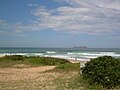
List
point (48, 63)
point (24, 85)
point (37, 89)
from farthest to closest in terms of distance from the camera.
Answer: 1. point (48, 63)
2. point (24, 85)
3. point (37, 89)

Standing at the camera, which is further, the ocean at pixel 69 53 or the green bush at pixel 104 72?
the ocean at pixel 69 53

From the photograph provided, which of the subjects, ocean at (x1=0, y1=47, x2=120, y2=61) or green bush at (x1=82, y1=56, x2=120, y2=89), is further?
ocean at (x1=0, y1=47, x2=120, y2=61)

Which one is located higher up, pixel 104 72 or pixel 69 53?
pixel 104 72

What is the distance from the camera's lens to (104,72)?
11.3 metres

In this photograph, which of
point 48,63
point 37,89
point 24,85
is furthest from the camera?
point 48,63

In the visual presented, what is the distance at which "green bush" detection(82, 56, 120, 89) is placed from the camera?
11188 mm

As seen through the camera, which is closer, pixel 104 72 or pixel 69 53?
pixel 104 72

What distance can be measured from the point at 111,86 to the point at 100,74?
2.22 feet

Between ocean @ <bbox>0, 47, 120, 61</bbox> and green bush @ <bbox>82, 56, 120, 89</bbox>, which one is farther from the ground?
green bush @ <bbox>82, 56, 120, 89</bbox>

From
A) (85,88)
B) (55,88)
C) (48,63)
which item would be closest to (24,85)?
(55,88)

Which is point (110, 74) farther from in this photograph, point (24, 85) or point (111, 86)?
point (24, 85)

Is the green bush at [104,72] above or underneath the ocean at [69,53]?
above

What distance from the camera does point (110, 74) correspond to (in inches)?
443

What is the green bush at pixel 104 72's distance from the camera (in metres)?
11.2
